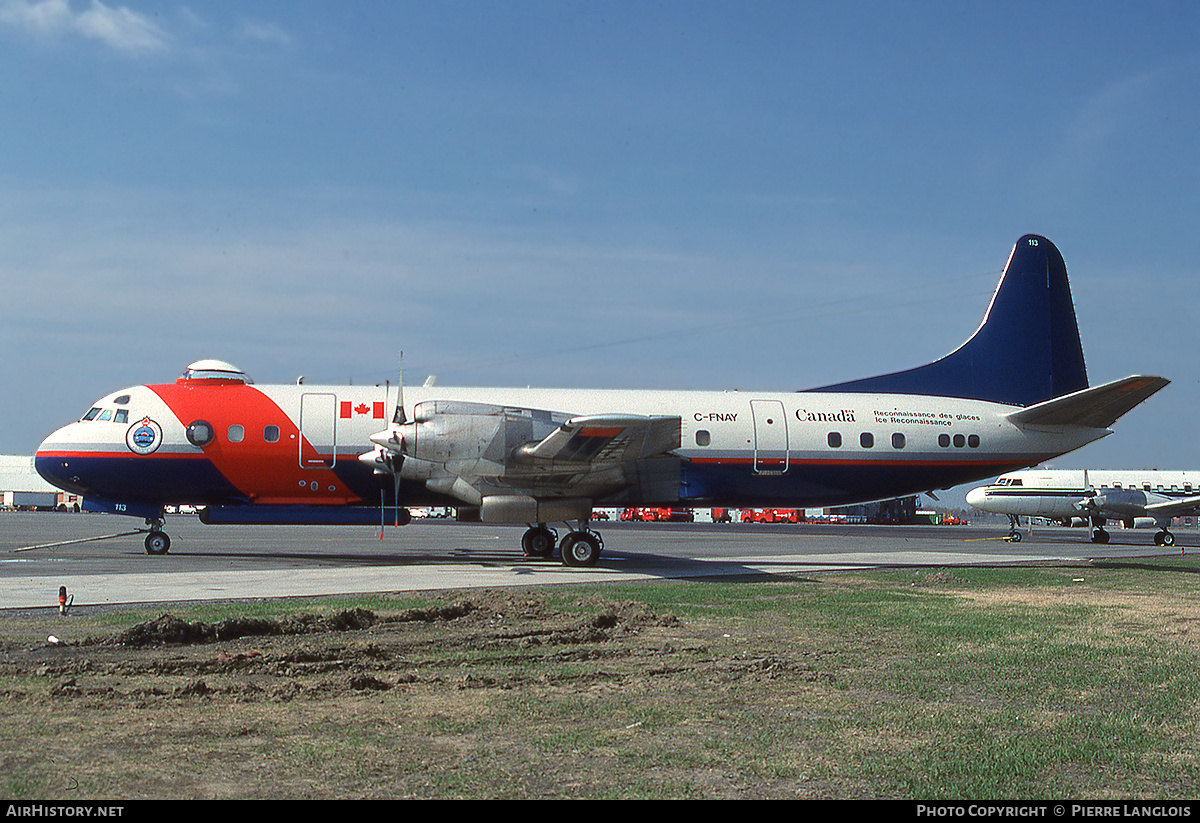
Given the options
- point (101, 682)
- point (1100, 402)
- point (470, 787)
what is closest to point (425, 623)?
point (101, 682)

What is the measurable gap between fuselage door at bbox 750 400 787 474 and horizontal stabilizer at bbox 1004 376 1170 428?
21.4 ft

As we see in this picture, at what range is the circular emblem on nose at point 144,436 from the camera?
2338 centimetres

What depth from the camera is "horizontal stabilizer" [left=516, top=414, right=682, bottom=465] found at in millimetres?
20141

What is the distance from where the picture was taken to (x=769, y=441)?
24750 millimetres

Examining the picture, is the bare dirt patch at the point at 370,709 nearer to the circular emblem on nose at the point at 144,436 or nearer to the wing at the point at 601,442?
the wing at the point at 601,442

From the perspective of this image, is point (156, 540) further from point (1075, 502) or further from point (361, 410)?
point (1075, 502)

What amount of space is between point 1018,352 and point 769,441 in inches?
324

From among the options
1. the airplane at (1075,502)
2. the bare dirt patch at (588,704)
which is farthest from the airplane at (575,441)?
the airplane at (1075,502)

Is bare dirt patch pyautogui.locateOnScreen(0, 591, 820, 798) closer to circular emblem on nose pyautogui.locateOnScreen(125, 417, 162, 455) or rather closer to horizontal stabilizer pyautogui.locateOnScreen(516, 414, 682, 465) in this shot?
horizontal stabilizer pyautogui.locateOnScreen(516, 414, 682, 465)

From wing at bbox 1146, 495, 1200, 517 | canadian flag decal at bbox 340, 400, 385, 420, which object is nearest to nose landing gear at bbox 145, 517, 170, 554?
canadian flag decal at bbox 340, 400, 385, 420

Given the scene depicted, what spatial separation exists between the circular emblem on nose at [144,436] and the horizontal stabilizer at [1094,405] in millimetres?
22291

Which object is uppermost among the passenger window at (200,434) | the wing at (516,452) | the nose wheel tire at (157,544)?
the passenger window at (200,434)

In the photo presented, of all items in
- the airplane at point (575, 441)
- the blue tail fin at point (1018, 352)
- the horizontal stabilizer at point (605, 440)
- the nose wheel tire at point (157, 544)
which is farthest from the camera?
the blue tail fin at point (1018, 352)

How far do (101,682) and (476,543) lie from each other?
26254mm
